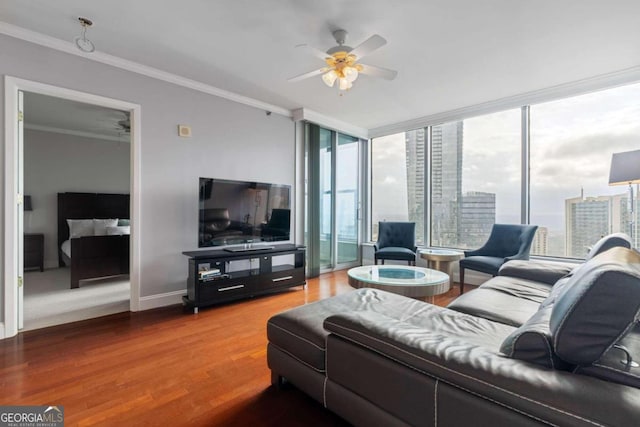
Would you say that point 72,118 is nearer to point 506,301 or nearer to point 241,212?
point 241,212

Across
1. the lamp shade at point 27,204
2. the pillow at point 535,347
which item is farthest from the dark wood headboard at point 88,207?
the pillow at point 535,347

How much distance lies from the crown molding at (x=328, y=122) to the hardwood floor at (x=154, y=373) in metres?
2.89

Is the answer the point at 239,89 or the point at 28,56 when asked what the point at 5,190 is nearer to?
the point at 28,56

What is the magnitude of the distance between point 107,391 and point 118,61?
2.88 meters

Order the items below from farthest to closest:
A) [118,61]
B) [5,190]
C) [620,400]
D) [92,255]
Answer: [92,255] < [118,61] < [5,190] < [620,400]

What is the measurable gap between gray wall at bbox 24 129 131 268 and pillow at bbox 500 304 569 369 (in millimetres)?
6894

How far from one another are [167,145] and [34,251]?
12.5 feet

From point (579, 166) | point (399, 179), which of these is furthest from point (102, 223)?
point (579, 166)

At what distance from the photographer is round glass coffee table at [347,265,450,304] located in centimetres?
242

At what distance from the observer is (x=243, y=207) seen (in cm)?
363

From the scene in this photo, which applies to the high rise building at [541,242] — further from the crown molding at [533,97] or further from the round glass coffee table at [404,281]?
the round glass coffee table at [404,281]

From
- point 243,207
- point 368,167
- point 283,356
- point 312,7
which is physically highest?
point 312,7

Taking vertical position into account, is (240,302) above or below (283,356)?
below

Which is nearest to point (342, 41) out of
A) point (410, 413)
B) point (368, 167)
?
point (410, 413)
